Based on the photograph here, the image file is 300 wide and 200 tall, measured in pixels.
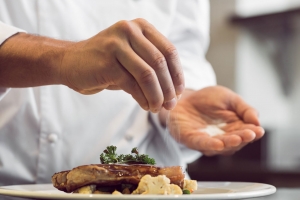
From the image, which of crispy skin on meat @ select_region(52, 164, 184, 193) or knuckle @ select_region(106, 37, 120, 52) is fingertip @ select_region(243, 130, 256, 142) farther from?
knuckle @ select_region(106, 37, 120, 52)

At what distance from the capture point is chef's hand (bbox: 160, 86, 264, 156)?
1.30 meters

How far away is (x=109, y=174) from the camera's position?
864 millimetres

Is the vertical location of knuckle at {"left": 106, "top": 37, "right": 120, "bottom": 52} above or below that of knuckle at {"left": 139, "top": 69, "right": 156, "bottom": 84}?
above

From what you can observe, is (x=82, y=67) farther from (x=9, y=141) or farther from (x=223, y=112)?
(x=223, y=112)

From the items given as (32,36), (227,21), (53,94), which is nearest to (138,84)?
(32,36)

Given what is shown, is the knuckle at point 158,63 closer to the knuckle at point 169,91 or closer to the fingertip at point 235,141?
the knuckle at point 169,91

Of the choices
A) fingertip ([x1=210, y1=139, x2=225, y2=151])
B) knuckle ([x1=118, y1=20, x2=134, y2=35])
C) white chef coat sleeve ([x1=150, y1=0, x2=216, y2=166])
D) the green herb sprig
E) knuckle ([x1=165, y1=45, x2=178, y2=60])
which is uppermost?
white chef coat sleeve ([x1=150, y1=0, x2=216, y2=166])

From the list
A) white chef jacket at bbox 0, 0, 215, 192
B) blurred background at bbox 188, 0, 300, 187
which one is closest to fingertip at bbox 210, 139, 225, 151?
white chef jacket at bbox 0, 0, 215, 192

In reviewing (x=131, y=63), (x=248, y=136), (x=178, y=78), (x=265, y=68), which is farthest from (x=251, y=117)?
(x=265, y=68)

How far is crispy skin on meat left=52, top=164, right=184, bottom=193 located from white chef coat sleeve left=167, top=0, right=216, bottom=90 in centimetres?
87

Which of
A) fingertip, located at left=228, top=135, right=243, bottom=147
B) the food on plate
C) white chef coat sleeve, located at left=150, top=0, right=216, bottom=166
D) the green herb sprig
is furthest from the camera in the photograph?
white chef coat sleeve, located at left=150, top=0, right=216, bottom=166

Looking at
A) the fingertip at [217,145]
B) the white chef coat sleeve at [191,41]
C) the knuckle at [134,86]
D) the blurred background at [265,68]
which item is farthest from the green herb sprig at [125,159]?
the blurred background at [265,68]

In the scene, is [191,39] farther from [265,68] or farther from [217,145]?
[265,68]

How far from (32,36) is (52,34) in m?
0.34
